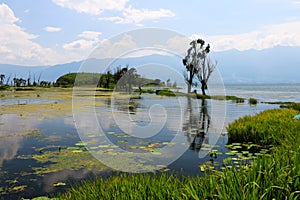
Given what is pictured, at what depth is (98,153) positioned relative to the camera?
20.5 feet

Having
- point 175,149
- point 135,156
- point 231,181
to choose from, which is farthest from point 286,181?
point 175,149

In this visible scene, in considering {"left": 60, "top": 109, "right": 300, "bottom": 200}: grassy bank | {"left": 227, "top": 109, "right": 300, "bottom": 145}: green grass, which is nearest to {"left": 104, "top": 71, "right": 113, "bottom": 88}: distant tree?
{"left": 227, "top": 109, "right": 300, "bottom": 145}: green grass

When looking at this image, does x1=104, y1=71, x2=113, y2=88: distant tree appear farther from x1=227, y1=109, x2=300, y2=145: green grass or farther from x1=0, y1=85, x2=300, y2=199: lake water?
x1=227, y1=109, x2=300, y2=145: green grass

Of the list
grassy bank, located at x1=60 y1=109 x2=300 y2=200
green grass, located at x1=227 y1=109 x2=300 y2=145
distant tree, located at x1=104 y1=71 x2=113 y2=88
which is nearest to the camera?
grassy bank, located at x1=60 y1=109 x2=300 y2=200

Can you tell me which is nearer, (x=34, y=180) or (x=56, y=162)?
(x=34, y=180)

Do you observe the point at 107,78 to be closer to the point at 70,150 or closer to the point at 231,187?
the point at 70,150

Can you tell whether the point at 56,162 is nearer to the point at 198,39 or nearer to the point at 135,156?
the point at 135,156

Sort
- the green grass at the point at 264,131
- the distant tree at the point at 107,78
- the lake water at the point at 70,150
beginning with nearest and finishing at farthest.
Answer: the lake water at the point at 70,150, the green grass at the point at 264,131, the distant tree at the point at 107,78

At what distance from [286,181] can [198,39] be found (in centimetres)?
2568

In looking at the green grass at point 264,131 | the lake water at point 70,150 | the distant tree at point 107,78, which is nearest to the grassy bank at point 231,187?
the lake water at point 70,150

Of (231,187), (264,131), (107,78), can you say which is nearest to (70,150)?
(231,187)

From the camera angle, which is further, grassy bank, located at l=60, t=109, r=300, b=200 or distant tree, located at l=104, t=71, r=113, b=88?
distant tree, located at l=104, t=71, r=113, b=88

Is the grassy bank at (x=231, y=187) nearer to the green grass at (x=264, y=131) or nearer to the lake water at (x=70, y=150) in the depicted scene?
the lake water at (x=70, y=150)

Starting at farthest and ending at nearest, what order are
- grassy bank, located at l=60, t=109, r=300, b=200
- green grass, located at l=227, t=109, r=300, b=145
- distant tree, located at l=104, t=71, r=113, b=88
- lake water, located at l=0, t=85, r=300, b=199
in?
distant tree, located at l=104, t=71, r=113, b=88 < green grass, located at l=227, t=109, r=300, b=145 < lake water, located at l=0, t=85, r=300, b=199 < grassy bank, located at l=60, t=109, r=300, b=200
